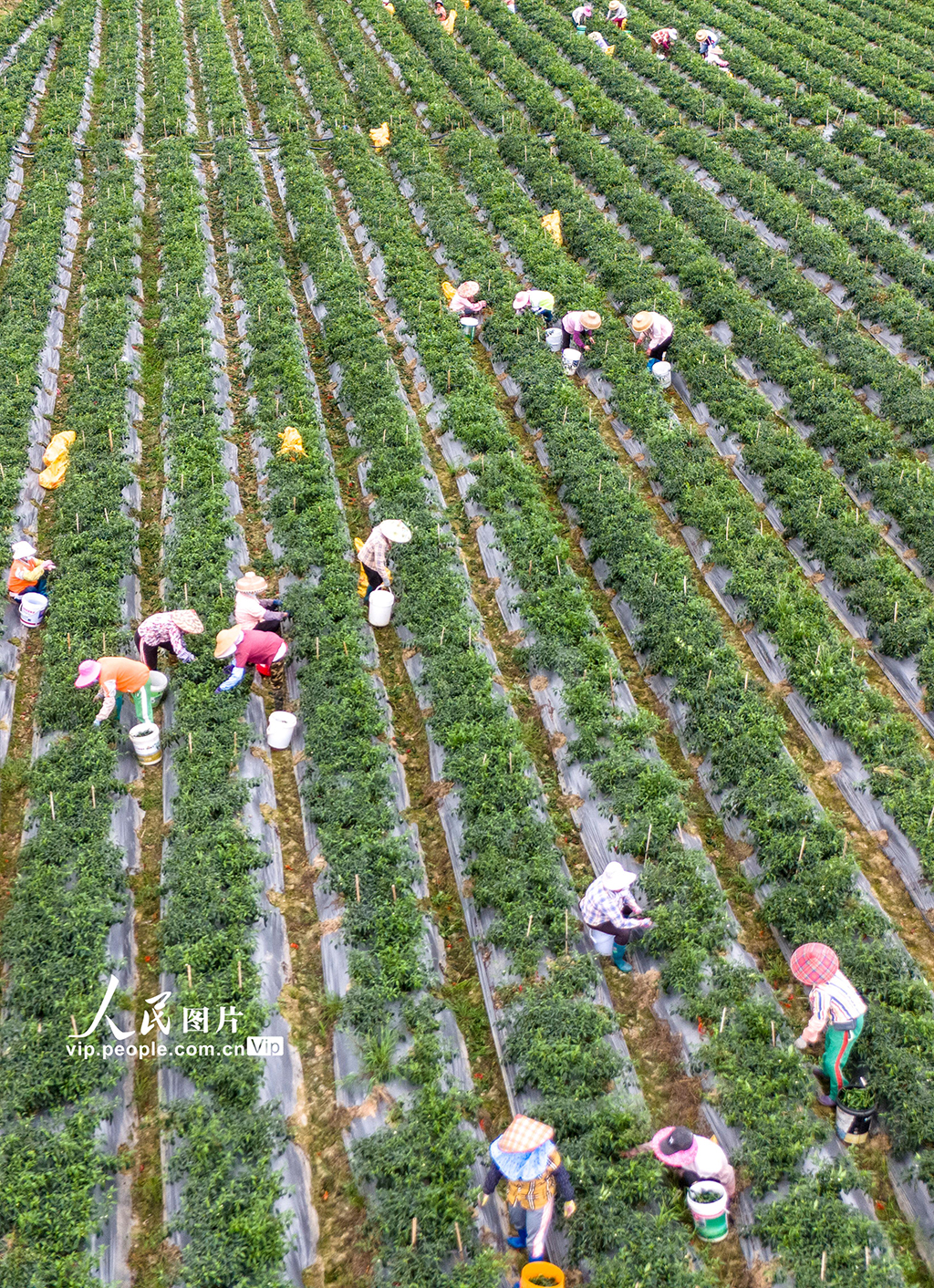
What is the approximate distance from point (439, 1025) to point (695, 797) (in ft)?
13.8

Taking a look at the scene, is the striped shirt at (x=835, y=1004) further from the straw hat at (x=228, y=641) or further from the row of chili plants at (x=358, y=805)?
the straw hat at (x=228, y=641)

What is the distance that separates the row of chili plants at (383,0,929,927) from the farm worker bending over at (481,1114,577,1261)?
5.43 m

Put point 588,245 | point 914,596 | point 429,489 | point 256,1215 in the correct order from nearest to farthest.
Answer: point 256,1215
point 914,596
point 429,489
point 588,245

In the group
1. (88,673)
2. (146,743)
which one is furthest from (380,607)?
(88,673)

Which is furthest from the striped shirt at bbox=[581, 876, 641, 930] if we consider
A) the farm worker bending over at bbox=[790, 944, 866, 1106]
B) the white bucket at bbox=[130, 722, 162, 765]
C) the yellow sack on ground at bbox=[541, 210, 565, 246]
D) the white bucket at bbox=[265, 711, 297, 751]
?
the yellow sack on ground at bbox=[541, 210, 565, 246]

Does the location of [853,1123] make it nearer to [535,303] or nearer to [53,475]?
[53,475]

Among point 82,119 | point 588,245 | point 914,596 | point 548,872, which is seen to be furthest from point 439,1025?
point 82,119

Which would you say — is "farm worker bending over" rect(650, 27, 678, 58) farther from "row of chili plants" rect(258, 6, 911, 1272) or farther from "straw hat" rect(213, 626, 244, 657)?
"straw hat" rect(213, 626, 244, 657)

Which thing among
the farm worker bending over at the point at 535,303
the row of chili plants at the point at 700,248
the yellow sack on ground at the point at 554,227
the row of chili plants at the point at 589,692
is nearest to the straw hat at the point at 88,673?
the row of chili plants at the point at 589,692

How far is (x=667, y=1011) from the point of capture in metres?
10.7

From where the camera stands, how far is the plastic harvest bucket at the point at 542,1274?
8.57m

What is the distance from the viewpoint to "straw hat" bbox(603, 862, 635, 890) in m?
10.9

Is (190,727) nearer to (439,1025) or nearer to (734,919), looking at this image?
(439,1025)

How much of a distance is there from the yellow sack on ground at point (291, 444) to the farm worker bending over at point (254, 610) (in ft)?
12.5
